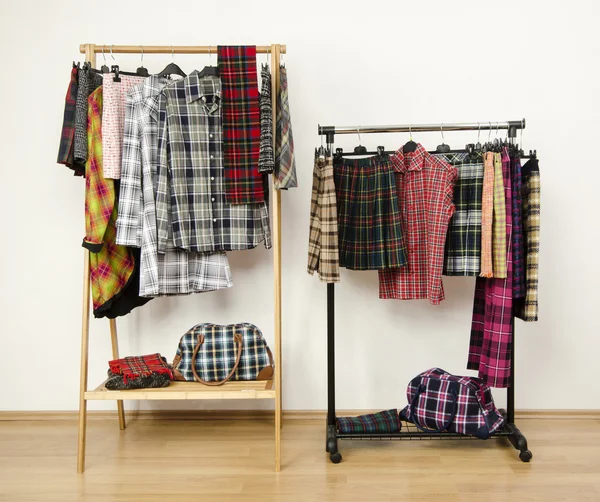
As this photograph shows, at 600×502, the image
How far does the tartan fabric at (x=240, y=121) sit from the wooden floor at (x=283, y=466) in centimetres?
114

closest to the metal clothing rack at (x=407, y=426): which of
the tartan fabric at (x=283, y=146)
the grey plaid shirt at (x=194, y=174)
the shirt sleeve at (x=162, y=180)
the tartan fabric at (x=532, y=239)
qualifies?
the tartan fabric at (x=532, y=239)

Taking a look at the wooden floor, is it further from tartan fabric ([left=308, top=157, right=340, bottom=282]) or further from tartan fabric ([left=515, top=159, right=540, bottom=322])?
tartan fabric ([left=308, top=157, right=340, bottom=282])

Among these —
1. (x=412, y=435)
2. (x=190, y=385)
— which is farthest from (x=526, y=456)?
(x=190, y=385)

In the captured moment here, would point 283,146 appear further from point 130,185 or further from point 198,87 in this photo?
point 130,185

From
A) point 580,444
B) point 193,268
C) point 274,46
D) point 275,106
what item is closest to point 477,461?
point 580,444

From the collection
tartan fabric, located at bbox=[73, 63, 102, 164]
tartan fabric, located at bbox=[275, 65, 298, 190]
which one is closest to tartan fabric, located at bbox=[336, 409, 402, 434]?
tartan fabric, located at bbox=[275, 65, 298, 190]

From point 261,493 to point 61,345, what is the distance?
1.43 meters

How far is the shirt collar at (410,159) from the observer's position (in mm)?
2438

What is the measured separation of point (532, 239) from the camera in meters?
2.37

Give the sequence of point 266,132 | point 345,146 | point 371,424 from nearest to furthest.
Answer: point 266,132
point 371,424
point 345,146

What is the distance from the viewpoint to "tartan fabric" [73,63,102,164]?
90.7 inches

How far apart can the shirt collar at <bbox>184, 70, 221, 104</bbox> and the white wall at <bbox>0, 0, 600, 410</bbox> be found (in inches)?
21.5

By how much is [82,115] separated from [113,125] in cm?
13

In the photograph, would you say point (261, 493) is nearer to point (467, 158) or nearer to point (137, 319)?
point (137, 319)
